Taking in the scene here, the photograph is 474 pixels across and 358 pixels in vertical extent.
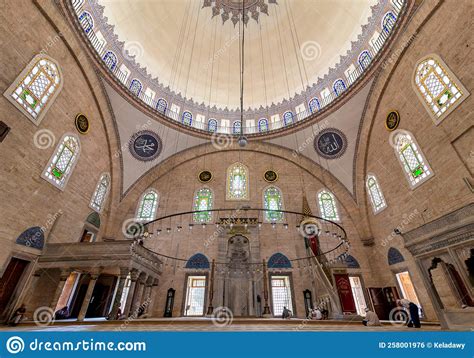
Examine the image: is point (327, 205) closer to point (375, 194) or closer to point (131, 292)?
point (375, 194)

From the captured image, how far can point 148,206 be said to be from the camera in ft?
47.9

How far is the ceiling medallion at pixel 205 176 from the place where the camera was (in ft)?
50.8

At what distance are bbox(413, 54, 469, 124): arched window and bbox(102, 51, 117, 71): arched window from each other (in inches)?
610

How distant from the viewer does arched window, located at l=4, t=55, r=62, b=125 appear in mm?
8180

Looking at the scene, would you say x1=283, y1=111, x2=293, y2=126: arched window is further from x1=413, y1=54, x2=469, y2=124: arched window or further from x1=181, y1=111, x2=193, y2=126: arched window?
x1=413, y1=54, x2=469, y2=124: arched window

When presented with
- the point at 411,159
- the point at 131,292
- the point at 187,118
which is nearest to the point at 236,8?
the point at 187,118

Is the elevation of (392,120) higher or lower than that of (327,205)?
higher

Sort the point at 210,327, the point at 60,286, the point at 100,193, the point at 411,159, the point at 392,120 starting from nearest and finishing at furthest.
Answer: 1. the point at 210,327
2. the point at 60,286
3. the point at 411,159
4. the point at 392,120
5. the point at 100,193

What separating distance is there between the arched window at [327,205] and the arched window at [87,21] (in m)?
16.2

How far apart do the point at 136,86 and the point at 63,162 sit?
6.92 metres

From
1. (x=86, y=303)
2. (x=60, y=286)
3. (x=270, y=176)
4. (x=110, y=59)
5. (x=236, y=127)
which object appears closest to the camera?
(x=86, y=303)

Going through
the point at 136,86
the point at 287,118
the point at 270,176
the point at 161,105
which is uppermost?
the point at 136,86

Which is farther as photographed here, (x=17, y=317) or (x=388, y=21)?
(x=388, y=21)

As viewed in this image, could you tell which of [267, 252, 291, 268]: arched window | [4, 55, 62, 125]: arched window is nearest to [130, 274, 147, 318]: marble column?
[267, 252, 291, 268]: arched window
